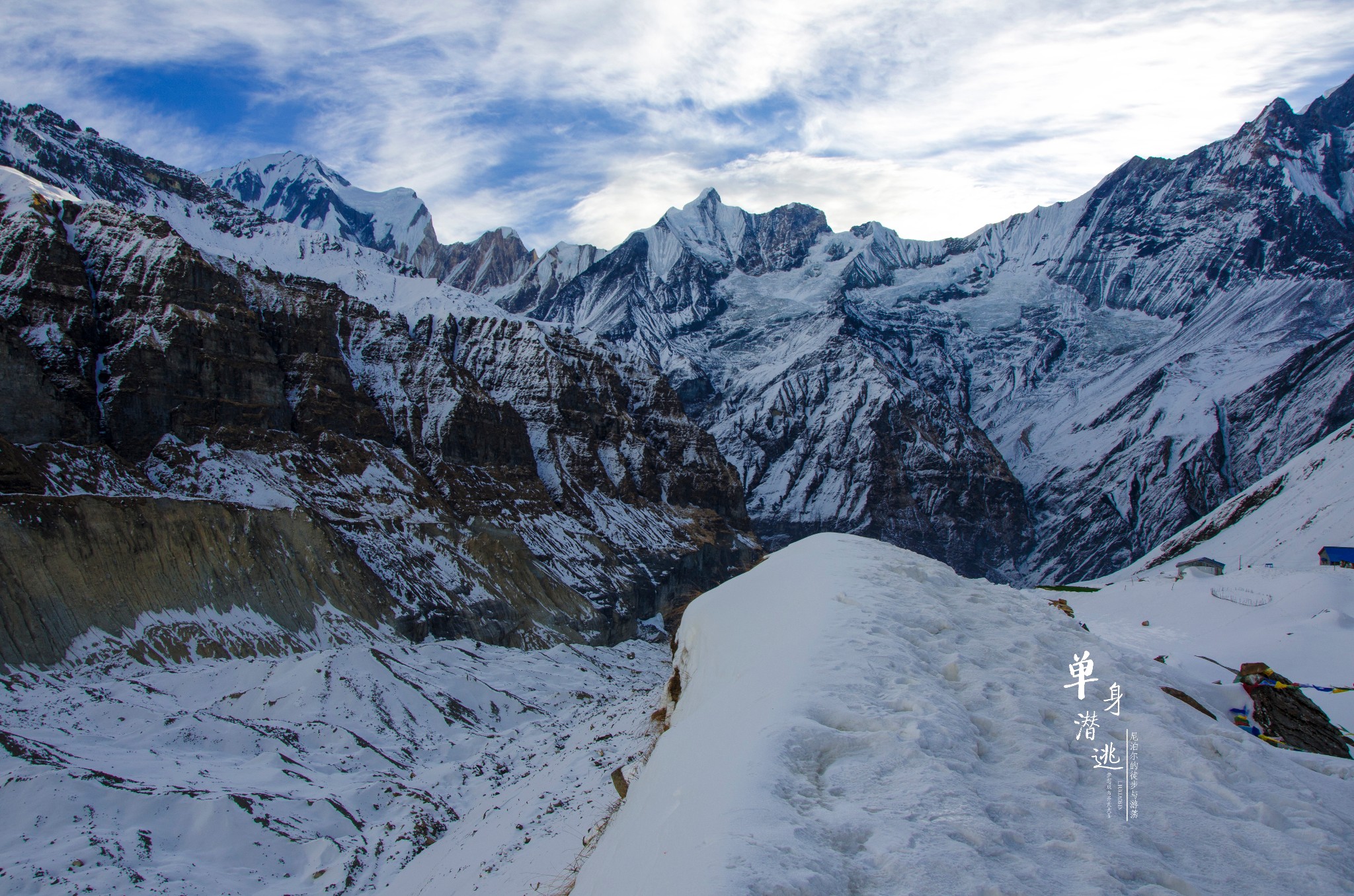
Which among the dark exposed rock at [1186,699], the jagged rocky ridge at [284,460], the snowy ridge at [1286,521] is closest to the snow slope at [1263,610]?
the snowy ridge at [1286,521]

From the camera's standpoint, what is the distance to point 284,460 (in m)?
77.2

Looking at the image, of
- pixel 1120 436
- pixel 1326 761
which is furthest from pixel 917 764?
pixel 1120 436

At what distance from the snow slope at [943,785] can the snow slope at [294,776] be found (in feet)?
17.6

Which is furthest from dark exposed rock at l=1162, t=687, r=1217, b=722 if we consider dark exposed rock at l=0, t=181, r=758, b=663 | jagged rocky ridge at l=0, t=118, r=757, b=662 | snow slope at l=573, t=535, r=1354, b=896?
dark exposed rock at l=0, t=181, r=758, b=663

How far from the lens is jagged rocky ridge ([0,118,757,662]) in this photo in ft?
174

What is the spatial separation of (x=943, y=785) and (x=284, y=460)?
8033 centimetres

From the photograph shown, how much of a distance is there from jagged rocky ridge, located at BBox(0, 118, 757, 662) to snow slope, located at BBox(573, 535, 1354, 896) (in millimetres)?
48380

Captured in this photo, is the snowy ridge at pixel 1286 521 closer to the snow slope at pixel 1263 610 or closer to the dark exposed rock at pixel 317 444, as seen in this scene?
the snow slope at pixel 1263 610

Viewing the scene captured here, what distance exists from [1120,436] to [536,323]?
12595 centimetres

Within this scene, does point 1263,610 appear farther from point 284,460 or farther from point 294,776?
point 284,460

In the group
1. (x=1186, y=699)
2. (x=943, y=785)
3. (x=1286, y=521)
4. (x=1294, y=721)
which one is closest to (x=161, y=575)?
(x=943, y=785)

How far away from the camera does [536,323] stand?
436 feet

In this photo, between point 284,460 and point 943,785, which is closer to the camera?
point 943,785

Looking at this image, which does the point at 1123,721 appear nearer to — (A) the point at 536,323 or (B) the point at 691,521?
(B) the point at 691,521
